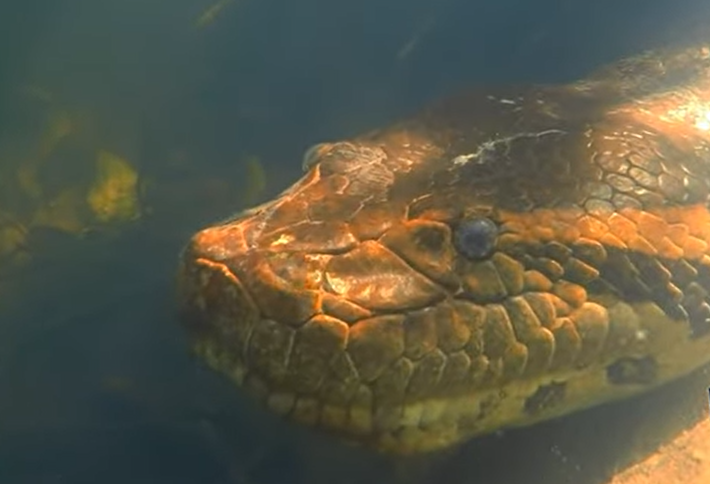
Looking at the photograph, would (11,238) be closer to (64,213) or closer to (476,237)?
(64,213)

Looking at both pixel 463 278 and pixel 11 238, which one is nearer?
pixel 463 278

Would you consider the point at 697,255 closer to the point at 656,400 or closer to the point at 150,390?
the point at 656,400

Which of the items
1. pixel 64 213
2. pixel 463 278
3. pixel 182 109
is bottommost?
pixel 64 213

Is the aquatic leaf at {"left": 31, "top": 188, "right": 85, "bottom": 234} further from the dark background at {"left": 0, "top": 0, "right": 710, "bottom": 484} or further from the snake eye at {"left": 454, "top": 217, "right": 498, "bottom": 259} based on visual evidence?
the snake eye at {"left": 454, "top": 217, "right": 498, "bottom": 259}

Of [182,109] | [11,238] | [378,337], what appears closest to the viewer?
[378,337]

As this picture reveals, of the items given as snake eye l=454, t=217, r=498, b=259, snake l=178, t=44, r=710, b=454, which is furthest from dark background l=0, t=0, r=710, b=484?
snake eye l=454, t=217, r=498, b=259

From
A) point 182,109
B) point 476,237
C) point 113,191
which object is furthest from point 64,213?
point 476,237

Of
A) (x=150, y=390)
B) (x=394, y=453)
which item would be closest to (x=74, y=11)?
(x=150, y=390)
